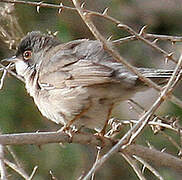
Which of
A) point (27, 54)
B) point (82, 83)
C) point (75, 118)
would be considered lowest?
point (75, 118)

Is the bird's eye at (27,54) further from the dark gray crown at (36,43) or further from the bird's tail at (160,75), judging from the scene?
the bird's tail at (160,75)

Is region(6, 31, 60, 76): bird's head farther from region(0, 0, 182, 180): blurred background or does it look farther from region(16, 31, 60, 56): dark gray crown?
region(0, 0, 182, 180): blurred background

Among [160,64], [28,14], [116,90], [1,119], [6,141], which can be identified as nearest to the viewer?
[6,141]

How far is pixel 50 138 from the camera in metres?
4.12

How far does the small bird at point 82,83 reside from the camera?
464 centimetres

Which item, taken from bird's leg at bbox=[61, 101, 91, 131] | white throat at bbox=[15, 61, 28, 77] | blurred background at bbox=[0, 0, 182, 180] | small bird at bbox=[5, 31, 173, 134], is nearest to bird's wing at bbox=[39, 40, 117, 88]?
small bird at bbox=[5, 31, 173, 134]

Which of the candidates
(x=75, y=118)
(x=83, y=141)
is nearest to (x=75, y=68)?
(x=75, y=118)

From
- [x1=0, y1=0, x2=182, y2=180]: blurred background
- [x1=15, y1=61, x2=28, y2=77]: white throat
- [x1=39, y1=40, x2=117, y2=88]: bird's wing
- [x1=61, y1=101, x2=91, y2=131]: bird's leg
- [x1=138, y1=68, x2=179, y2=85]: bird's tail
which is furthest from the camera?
[x1=0, y1=0, x2=182, y2=180]: blurred background

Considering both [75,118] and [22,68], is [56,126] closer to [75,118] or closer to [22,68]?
[22,68]

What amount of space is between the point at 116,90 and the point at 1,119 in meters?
2.47

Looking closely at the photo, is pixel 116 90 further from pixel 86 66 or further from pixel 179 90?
pixel 179 90

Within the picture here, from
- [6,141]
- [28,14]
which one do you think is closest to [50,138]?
[6,141]

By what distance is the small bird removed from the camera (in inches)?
183

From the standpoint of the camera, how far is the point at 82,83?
15.4 feet
